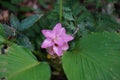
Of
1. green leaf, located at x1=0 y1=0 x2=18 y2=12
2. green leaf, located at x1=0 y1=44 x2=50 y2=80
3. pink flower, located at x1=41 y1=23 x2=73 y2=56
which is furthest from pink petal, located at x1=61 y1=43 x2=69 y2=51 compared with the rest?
green leaf, located at x1=0 y1=0 x2=18 y2=12

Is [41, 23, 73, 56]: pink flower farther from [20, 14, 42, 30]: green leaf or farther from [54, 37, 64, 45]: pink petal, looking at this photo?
[20, 14, 42, 30]: green leaf

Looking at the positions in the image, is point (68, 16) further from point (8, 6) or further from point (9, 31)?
point (8, 6)

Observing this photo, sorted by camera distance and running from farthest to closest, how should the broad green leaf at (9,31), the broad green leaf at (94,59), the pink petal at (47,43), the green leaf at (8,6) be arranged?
the green leaf at (8,6) < the broad green leaf at (9,31) < the pink petal at (47,43) < the broad green leaf at (94,59)

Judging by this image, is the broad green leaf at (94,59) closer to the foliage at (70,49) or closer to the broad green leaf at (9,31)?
the foliage at (70,49)

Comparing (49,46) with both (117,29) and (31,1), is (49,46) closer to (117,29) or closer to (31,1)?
(117,29)

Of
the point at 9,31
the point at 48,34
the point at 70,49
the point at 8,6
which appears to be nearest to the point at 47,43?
the point at 48,34

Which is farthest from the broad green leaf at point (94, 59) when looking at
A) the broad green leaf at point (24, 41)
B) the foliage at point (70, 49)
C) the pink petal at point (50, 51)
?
the broad green leaf at point (24, 41)

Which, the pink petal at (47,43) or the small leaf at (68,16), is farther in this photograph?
the small leaf at (68,16)

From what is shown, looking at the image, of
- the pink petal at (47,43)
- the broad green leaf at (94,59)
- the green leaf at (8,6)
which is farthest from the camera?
the green leaf at (8,6)
